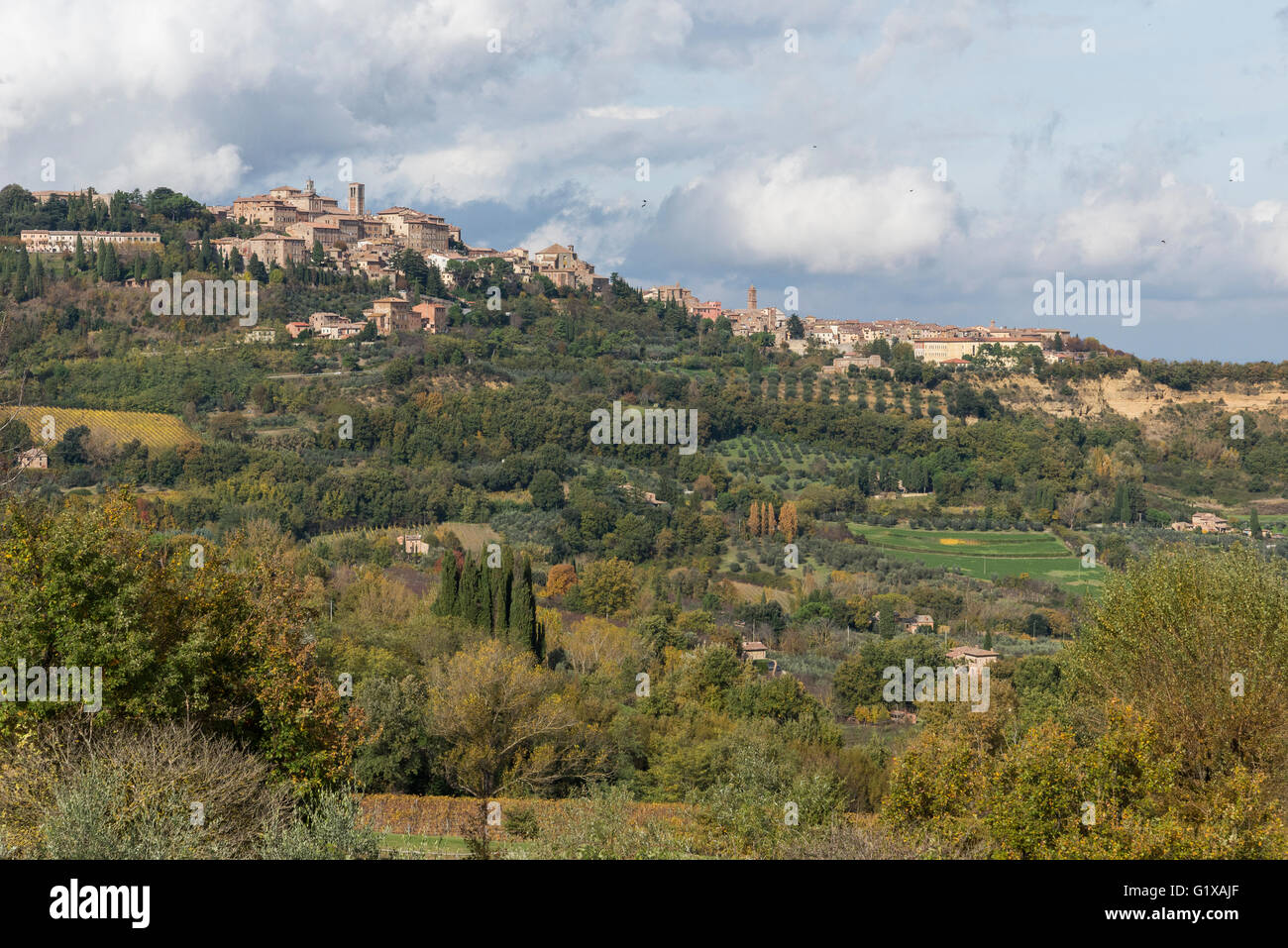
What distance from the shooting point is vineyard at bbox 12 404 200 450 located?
2078 inches

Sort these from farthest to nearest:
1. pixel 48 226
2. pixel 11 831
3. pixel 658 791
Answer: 1. pixel 48 226
2. pixel 658 791
3. pixel 11 831

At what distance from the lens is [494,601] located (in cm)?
3125

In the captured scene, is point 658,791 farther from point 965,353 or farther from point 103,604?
point 965,353

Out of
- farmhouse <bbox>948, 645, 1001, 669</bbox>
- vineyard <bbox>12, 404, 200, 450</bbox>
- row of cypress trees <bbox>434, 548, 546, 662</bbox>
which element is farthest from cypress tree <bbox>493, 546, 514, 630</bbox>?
vineyard <bbox>12, 404, 200, 450</bbox>

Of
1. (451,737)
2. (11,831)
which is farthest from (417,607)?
A: (11,831)

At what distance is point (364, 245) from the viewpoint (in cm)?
8975

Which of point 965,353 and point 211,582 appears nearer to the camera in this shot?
point 211,582

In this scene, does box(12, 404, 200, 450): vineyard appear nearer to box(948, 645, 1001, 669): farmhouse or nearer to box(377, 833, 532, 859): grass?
box(948, 645, 1001, 669): farmhouse

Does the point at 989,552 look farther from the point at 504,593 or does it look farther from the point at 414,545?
the point at 504,593

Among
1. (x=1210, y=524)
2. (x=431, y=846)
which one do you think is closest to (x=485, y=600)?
(x=431, y=846)

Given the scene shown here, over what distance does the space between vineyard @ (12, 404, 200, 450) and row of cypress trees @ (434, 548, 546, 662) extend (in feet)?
90.3

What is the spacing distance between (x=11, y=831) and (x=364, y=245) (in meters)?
85.0

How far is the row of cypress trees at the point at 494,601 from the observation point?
1213 inches

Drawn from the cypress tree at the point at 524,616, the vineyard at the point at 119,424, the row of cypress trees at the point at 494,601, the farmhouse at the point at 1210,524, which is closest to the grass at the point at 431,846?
the cypress tree at the point at 524,616
